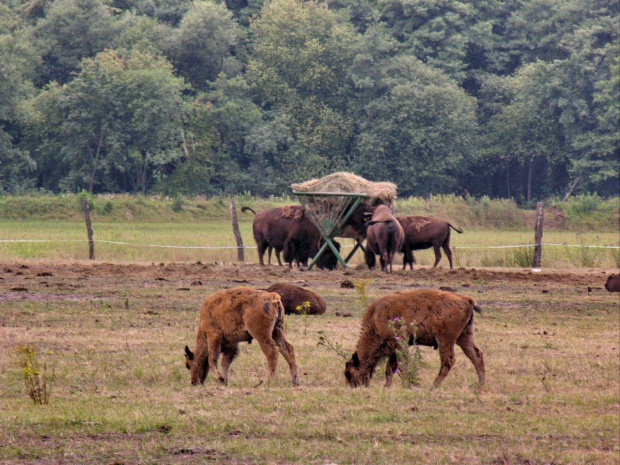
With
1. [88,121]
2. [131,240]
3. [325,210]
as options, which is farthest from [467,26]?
[325,210]

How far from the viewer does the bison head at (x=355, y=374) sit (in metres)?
11.1

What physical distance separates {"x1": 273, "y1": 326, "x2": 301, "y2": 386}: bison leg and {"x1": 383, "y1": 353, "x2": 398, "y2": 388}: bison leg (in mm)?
873

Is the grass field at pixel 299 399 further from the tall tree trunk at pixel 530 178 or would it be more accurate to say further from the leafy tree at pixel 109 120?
the tall tree trunk at pixel 530 178

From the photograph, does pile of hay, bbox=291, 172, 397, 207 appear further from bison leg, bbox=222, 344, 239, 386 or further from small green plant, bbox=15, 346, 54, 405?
small green plant, bbox=15, 346, 54, 405

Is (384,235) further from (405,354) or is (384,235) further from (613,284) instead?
(405,354)

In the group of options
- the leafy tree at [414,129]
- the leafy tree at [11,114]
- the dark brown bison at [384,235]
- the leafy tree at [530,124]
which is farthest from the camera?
the leafy tree at [530,124]

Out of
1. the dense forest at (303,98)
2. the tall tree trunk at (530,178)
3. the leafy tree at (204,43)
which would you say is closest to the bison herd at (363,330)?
the dense forest at (303,98)

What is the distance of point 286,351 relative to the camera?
1114cm

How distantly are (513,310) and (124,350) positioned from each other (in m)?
7.66

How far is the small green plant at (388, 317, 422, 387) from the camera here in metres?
10.9

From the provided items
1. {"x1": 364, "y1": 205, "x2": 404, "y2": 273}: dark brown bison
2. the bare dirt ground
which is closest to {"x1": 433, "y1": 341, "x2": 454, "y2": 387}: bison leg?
the bare dirt ground

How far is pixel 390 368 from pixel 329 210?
15.5 meters

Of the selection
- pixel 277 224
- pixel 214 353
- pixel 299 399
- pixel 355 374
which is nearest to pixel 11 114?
pixel 277 224

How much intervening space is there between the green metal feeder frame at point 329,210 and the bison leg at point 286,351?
15.1m
